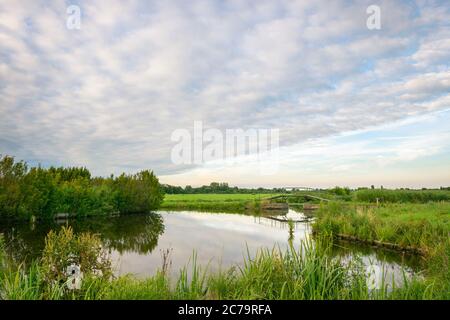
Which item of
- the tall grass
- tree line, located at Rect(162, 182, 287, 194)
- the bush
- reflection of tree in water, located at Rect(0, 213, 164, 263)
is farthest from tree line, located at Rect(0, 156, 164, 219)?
tree line, located at Rect(162, 182, 287, 194)

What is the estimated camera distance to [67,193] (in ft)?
122

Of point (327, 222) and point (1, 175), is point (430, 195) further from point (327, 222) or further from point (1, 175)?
point (1, 175)

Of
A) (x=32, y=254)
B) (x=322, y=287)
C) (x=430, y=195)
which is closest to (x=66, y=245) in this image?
(x=322, y=287)

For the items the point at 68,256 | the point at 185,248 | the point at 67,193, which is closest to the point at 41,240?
the point at 185,248

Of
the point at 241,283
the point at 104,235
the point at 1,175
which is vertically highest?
the point at 1,175

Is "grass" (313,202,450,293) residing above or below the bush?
below

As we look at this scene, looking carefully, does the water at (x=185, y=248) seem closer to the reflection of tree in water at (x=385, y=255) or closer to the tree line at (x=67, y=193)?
the reflection of tree in water at (x=385, y=255)

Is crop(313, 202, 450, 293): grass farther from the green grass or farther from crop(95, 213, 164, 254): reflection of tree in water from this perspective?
crop(95, 213, 164, 254): reflection of tree in water

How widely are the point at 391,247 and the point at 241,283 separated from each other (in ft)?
46.7

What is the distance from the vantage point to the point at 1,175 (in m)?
30.6

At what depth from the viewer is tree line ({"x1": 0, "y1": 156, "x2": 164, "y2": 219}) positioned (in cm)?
3017

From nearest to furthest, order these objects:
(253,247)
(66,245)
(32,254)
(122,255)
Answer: (66,245) → (32,254) → (122,255) → (253,247)
